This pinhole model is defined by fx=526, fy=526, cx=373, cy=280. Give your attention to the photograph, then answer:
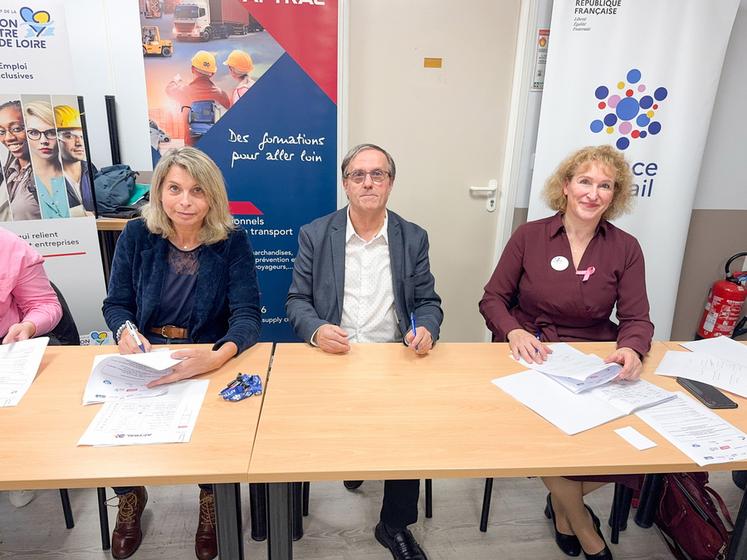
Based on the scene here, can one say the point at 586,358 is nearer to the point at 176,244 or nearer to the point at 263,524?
the point at 263,524

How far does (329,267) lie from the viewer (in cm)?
198

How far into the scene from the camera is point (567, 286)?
1991mm

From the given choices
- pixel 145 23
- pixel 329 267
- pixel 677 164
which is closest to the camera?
pixel 329 267

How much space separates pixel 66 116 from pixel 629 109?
2805mm

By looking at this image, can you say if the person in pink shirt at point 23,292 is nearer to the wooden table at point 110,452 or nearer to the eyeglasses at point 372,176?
the wooden table at point 110,452

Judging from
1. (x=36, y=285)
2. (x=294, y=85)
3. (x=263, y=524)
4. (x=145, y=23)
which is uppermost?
(x=145, y=23)

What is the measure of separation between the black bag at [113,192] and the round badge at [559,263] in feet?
7.06

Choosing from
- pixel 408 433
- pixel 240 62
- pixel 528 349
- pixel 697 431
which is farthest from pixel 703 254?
pixel 240 62

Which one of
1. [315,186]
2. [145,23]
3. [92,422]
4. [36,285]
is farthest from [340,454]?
[145,23]

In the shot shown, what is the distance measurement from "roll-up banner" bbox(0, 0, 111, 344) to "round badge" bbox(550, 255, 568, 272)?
219 cm

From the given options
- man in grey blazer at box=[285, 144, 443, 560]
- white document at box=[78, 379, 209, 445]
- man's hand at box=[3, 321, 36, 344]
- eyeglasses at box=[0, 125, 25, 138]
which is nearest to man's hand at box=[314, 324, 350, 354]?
man in grey blazer at box=[285, 144, 443, 560]

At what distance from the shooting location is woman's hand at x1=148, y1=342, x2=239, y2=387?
1439 mm

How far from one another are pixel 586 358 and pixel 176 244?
143 centimetres

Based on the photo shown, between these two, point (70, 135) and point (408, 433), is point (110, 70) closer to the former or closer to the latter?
point (70, 135)
